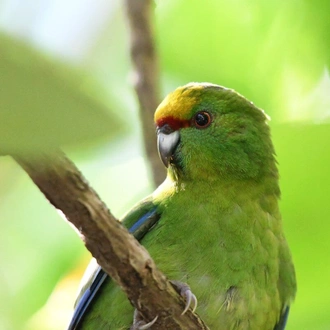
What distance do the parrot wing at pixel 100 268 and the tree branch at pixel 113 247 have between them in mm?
677

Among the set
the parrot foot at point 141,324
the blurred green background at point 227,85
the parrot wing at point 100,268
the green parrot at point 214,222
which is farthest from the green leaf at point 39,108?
the parrot wing at point 100,268

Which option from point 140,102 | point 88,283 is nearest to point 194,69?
point 140,102

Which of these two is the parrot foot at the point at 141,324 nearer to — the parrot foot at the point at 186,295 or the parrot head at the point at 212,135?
the parrot foot at the point at 186,295

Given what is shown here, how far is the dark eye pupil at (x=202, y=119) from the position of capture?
2.87 m

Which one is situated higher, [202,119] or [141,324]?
[202,119]

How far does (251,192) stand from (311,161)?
420 millimetres

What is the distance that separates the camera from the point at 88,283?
2510mm

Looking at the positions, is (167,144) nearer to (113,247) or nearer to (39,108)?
(113,247)

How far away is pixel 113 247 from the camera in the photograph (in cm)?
146

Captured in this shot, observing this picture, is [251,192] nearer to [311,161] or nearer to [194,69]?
[311,161]

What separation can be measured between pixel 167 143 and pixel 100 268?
0.79 meters

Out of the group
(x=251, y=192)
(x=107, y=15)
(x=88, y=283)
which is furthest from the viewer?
(x=107, y=15)

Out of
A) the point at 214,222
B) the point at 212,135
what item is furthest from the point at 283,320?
the point at 212,135

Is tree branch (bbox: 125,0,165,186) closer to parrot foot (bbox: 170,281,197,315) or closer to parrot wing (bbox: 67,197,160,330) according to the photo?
parrot wing (bbox: 67,197,160,330)
